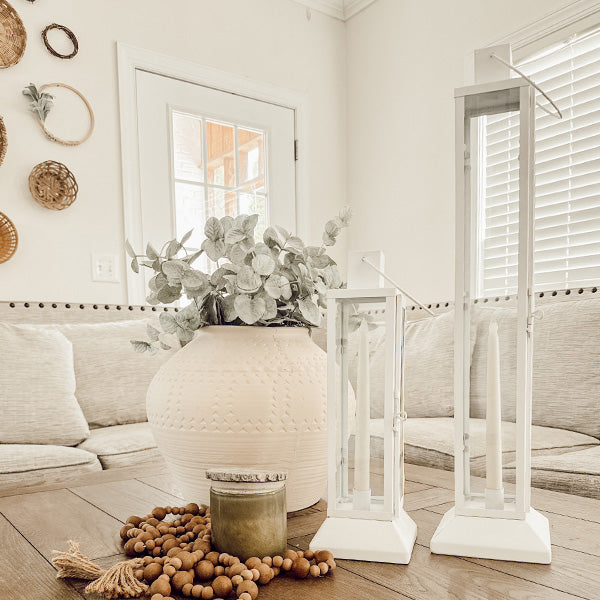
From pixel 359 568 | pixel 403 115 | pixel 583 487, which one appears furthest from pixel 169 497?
pixel 403 115

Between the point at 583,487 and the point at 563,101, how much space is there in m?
1.86

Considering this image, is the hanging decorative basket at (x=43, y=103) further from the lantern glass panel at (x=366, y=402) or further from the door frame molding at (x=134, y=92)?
the lantern glass panel at (x=366, y=402)

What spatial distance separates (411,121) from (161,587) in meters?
2.91

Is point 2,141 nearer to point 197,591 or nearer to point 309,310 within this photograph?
point 309,310

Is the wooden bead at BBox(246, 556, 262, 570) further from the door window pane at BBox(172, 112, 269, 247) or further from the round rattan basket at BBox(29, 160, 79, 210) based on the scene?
the door window pane at BBox(172, 112, 269, 247)

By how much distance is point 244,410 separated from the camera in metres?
0.66

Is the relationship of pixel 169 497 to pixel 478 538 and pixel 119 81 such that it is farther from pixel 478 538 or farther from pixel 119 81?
pixel 119 81

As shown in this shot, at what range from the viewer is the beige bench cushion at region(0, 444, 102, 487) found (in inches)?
56.0

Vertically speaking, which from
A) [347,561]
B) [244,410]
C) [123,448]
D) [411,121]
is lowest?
[123,448]

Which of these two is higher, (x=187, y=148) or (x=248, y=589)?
(x=187, y=148)

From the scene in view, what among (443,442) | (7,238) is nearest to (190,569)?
(443,442)

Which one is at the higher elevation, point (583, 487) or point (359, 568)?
point (359, 568)

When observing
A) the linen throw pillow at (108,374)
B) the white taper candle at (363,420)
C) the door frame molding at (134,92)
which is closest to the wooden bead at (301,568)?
the white taper candle at (363,420)

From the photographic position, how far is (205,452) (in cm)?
68
